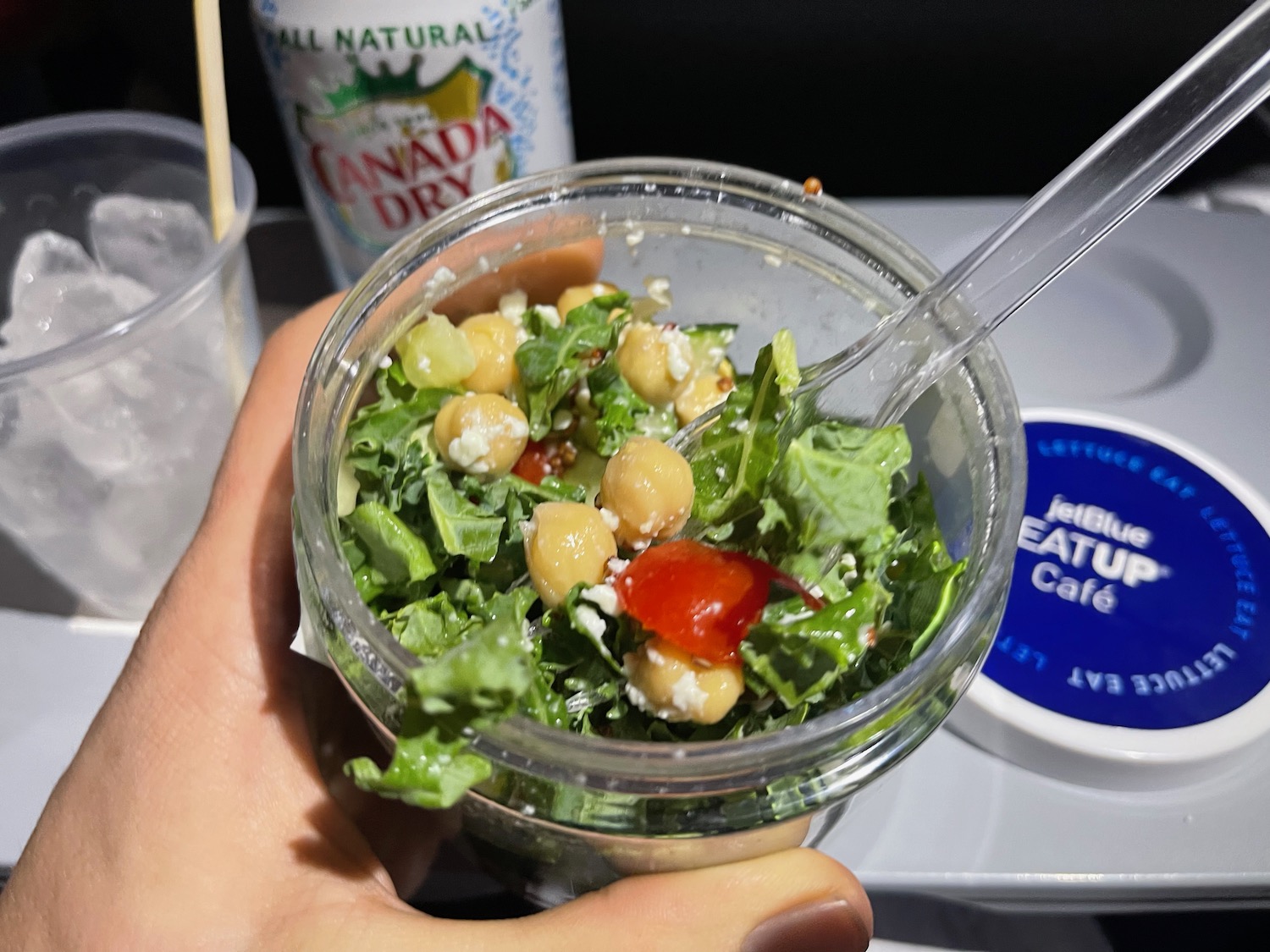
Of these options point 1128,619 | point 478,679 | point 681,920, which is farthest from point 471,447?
point 1128,619

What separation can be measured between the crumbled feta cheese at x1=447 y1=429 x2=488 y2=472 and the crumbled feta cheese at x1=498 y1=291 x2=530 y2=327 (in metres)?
0.17

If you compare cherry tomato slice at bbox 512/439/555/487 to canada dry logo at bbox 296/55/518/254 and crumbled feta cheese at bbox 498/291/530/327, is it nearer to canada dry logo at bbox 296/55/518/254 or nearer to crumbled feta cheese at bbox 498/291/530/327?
crumbled feta cheese at bbox 498/291/530/327

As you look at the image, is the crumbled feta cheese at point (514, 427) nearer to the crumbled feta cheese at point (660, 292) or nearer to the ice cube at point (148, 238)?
the crumbled feta cheese at point (660, 292)

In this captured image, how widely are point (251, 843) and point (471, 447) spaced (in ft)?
0.99

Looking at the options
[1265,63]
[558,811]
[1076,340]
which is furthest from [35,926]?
[1076,340]

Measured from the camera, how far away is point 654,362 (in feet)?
2.42

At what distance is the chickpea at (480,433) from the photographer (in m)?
0.68

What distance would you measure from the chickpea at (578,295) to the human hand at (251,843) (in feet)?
0.88

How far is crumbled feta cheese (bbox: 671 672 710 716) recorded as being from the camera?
559 mm

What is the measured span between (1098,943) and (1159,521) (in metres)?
0.37

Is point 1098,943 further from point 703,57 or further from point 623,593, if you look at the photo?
point 703,57

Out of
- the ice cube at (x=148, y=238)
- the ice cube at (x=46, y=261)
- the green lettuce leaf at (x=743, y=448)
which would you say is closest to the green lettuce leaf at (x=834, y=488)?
the green lettuce leaf at (x=743, y=448)

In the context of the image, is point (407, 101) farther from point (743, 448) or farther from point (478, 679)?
point (478, 679)

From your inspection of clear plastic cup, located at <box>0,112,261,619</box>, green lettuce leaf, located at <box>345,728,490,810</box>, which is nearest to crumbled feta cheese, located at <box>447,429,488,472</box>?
green lettuce leaf, located at <box>345,728,490,810</box>
